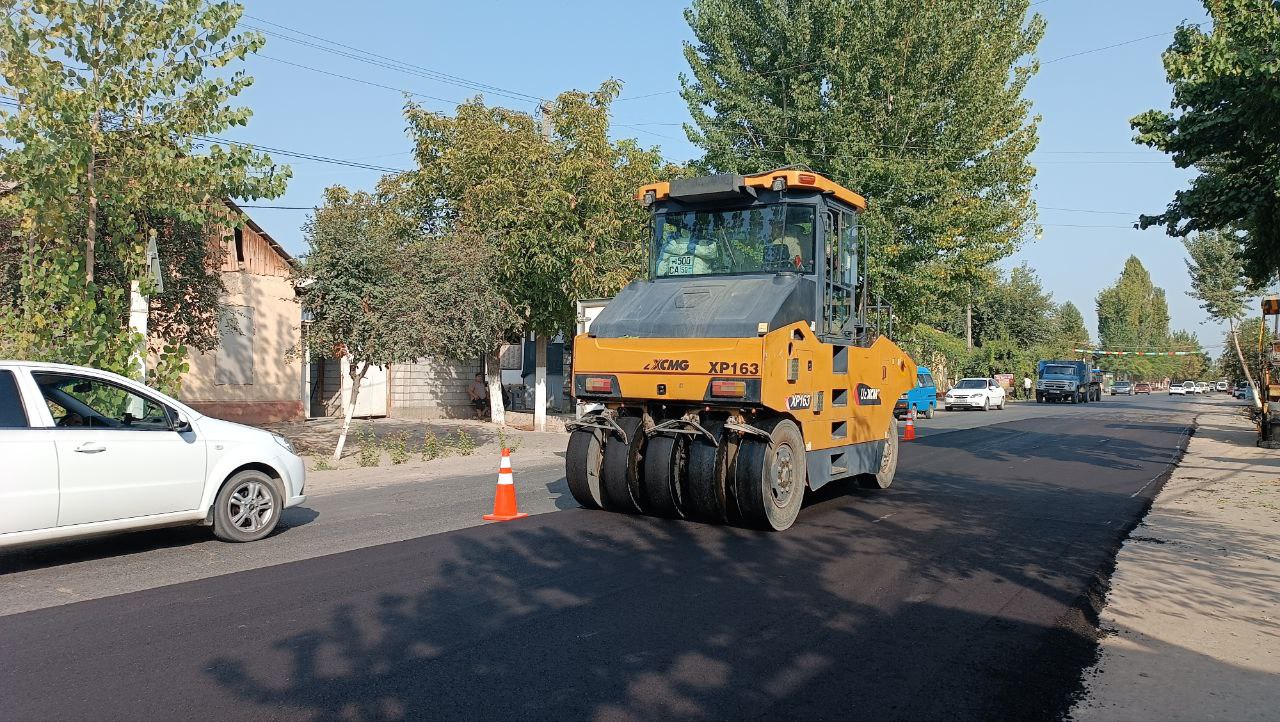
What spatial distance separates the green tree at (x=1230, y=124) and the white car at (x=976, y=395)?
24334 millimetres

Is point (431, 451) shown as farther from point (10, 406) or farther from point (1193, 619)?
point (1193, 619)

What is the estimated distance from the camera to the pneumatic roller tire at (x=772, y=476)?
28.1 feet

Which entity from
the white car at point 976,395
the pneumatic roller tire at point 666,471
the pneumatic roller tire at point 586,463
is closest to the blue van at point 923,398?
the white car at point 976,395

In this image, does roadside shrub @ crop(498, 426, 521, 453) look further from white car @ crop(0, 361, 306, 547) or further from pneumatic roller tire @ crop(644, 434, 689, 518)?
white car @ crop(0, 361, 306, 547)

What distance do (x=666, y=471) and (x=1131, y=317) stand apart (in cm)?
11856

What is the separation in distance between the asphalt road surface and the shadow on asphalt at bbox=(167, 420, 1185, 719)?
0.02m

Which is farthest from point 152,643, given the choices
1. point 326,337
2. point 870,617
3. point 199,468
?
point 326,337

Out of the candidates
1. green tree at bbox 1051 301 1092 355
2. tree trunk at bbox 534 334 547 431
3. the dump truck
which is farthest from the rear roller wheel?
green tree at bbox 1051 301 1092 355

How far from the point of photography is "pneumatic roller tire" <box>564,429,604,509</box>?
9.73 metres

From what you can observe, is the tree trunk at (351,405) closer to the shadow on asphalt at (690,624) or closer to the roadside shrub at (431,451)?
the roadside shrub at (431,451)

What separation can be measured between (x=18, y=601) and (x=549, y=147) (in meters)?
16.3

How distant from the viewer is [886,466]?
41.1 ft

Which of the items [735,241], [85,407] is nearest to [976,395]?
[735,241]

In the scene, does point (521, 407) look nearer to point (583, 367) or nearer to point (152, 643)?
point (583, 367)
